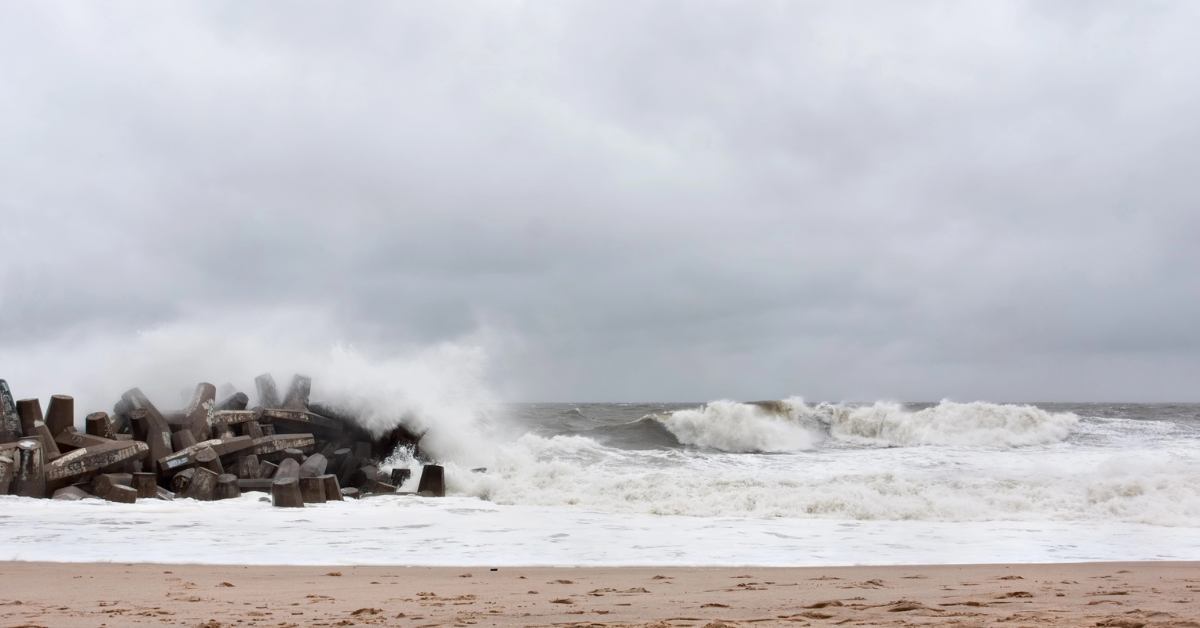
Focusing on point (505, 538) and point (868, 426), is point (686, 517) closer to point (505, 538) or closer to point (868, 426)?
point (505, 538)

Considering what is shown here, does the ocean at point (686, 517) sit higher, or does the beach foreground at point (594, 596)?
the beach foreground at point (594, 596)

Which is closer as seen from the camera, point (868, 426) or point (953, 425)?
point (953, 425)

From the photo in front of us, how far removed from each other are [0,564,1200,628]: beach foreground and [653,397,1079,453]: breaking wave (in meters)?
14.9

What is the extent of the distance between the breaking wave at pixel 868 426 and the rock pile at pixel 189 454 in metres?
12.3

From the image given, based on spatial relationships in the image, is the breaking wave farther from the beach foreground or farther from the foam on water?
the beach foreground

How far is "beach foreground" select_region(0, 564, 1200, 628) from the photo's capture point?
3.84m

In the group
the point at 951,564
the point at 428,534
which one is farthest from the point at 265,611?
the point at 951,564

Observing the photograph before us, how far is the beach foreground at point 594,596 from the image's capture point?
3842 millimetres

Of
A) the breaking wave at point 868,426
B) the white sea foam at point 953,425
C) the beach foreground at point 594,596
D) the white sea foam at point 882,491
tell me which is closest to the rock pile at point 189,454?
the white sea foam at point 882,491

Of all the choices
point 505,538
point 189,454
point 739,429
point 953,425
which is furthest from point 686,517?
point 953,425

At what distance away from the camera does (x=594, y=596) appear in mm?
4691

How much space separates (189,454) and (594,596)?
296 inches

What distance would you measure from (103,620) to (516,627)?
210 centimetres

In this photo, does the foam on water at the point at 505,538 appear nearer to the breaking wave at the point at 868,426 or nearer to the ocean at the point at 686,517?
the ocean at the point at 686,517
